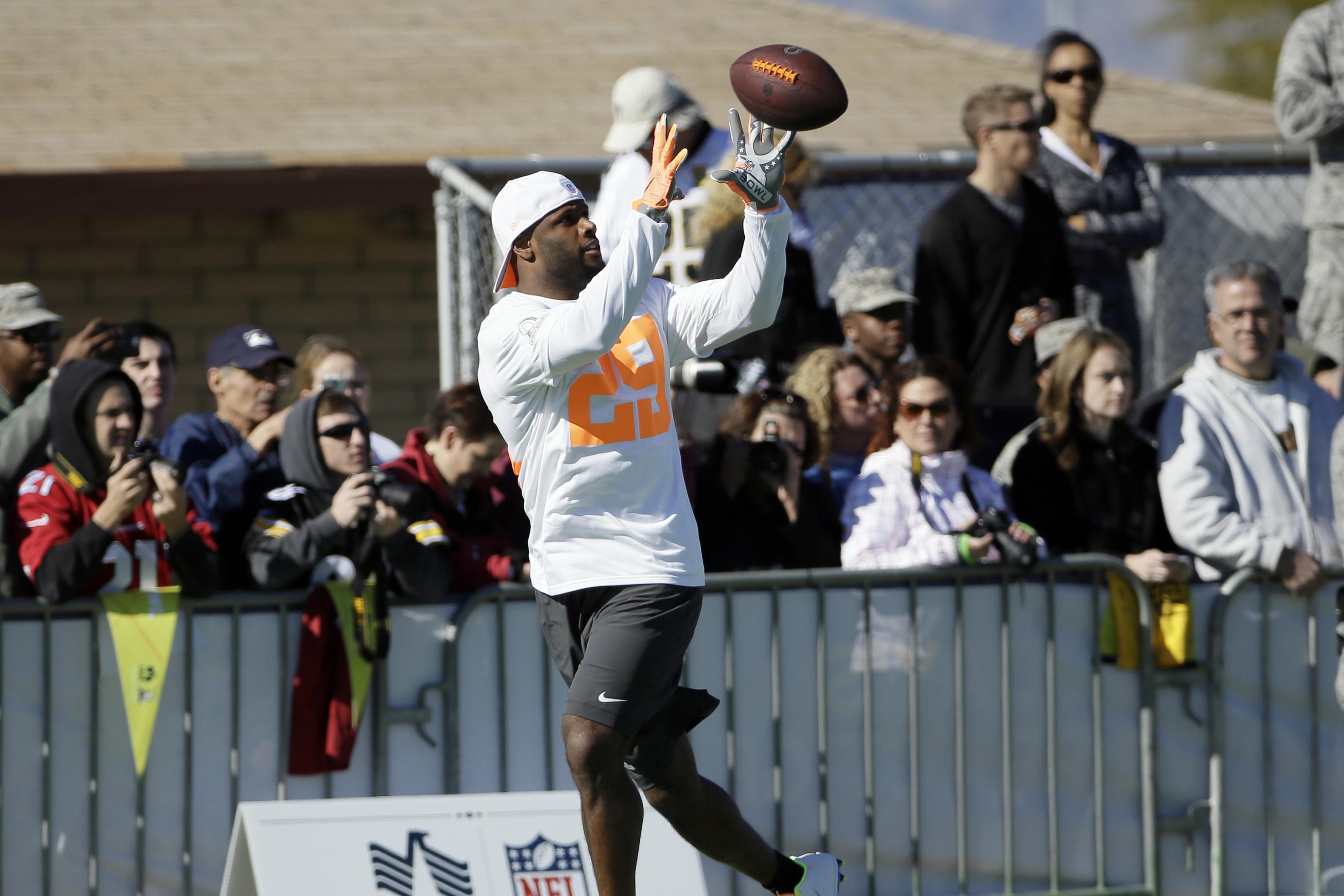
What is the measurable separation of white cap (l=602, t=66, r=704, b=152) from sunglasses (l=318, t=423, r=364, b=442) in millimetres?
1628

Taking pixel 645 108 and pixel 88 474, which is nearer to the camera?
pixel 88 474

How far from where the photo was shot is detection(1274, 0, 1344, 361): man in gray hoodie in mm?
7527

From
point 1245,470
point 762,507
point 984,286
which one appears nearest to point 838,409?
point 762,507

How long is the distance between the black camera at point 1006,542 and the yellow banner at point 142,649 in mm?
2754

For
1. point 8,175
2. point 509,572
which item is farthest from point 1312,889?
point 8,175

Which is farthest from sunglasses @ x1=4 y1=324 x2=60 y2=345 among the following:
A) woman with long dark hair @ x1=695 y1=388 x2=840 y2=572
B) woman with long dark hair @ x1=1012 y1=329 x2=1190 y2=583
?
woman with long dark hair @ x1=1012 y1=329 x2=1190 y2=583

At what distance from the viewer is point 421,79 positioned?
11.1m

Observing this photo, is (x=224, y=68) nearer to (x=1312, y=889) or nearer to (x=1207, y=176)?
(x=1207, y=176)

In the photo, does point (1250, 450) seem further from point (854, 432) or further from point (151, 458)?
point (151, 458)

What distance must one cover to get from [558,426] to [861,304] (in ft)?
10.1

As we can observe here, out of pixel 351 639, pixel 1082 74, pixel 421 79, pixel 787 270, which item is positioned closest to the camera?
pixel 351 639

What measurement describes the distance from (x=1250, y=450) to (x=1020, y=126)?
1.63m

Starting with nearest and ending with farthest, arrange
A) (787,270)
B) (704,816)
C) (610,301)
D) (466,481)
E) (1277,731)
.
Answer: (610,301)
(704,816)
(466,481)
(1277,731)
(787,270)

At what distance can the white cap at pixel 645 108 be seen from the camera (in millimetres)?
6895
